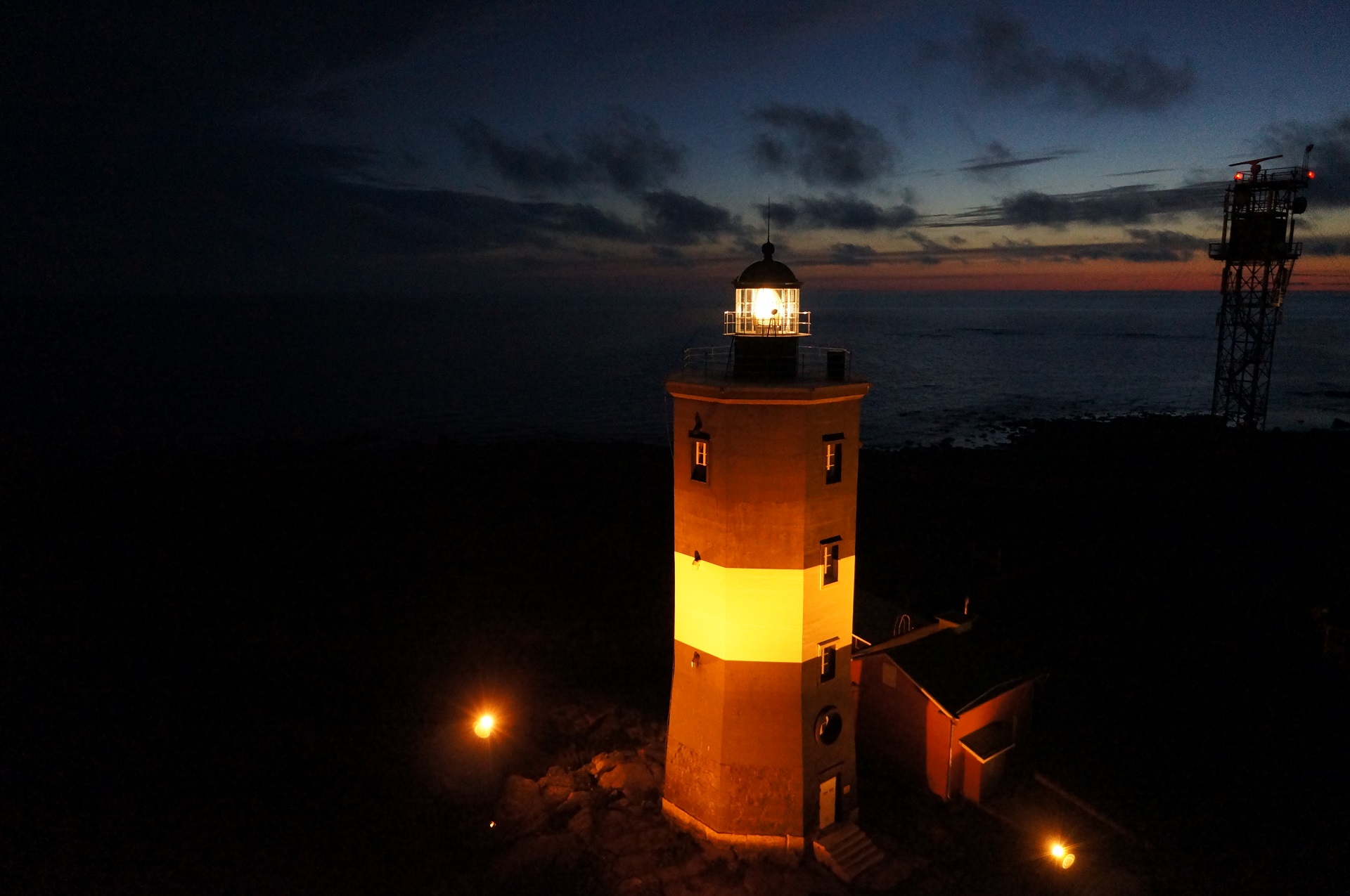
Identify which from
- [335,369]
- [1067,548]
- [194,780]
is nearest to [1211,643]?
[1067,548]

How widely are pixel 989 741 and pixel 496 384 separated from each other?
7177cm

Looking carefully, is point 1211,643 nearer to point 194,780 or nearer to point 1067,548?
point 1067,548

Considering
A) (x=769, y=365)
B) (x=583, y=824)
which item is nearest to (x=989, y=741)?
(x=583, y=824)

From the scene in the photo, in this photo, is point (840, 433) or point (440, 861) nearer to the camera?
point (840, 433)

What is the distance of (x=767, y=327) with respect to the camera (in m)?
11.4

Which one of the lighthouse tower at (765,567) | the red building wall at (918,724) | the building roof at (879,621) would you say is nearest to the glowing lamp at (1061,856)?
the red building wall at (918,724)

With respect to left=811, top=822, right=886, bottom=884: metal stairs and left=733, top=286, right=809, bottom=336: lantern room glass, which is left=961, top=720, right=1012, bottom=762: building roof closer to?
left=811, top=822, right=886, bottom=884: metal stairs

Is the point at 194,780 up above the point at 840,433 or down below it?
below

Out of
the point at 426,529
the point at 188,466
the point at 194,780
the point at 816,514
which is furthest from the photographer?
the point at 188,466

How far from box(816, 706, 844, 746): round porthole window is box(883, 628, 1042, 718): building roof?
235 centimetres

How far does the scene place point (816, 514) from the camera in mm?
11211

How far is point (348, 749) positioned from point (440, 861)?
4.96 meters

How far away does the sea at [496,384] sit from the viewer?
57531mm

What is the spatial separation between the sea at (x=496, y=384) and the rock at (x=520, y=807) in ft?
69.4
